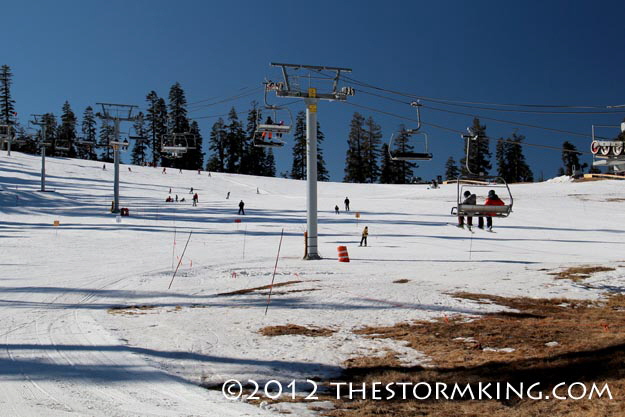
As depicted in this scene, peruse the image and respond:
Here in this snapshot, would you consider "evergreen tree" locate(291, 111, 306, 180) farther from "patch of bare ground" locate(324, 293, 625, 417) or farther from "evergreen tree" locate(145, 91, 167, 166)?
"patch of bare ground" locate(324, 293, 625, 417)

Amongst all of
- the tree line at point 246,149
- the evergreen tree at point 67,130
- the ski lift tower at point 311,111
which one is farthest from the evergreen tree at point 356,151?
the ski lift tower at point 311,111

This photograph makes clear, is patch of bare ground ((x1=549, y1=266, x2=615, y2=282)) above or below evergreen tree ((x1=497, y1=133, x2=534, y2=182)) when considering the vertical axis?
below

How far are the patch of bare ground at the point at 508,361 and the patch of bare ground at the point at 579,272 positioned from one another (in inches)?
184

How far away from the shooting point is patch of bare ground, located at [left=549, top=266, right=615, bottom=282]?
16188 millimetres

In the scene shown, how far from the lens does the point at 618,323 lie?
9672mm

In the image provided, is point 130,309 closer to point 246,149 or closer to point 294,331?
point 294,331

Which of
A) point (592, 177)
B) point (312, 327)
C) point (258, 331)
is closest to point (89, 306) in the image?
point (258, 331)

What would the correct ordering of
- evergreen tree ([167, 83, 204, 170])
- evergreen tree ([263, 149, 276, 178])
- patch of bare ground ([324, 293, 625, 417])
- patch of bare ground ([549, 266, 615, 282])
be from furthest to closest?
1. evergreen tree ([263, 149, 276, 178])
2. evergreen tree ([167, 83, 204, 170])
3. patch of bare ground ([549, 266, 615, 282])
4. patch of bare ground ([324, 293, 625, 417])

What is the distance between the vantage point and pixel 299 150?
10569 cm

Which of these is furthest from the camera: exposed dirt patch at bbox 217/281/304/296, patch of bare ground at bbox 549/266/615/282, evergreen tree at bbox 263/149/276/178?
evergreen tree at bbox 263/149/276/178

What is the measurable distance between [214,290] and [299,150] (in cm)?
9208

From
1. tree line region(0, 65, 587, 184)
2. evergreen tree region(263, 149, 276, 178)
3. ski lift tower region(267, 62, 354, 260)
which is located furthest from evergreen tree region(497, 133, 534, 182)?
ski lift tower region(267, 62, 354, 260)

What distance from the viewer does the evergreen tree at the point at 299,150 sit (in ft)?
337

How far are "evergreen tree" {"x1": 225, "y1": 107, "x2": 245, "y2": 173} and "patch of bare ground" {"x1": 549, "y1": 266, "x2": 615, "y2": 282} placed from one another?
92.2 meters
